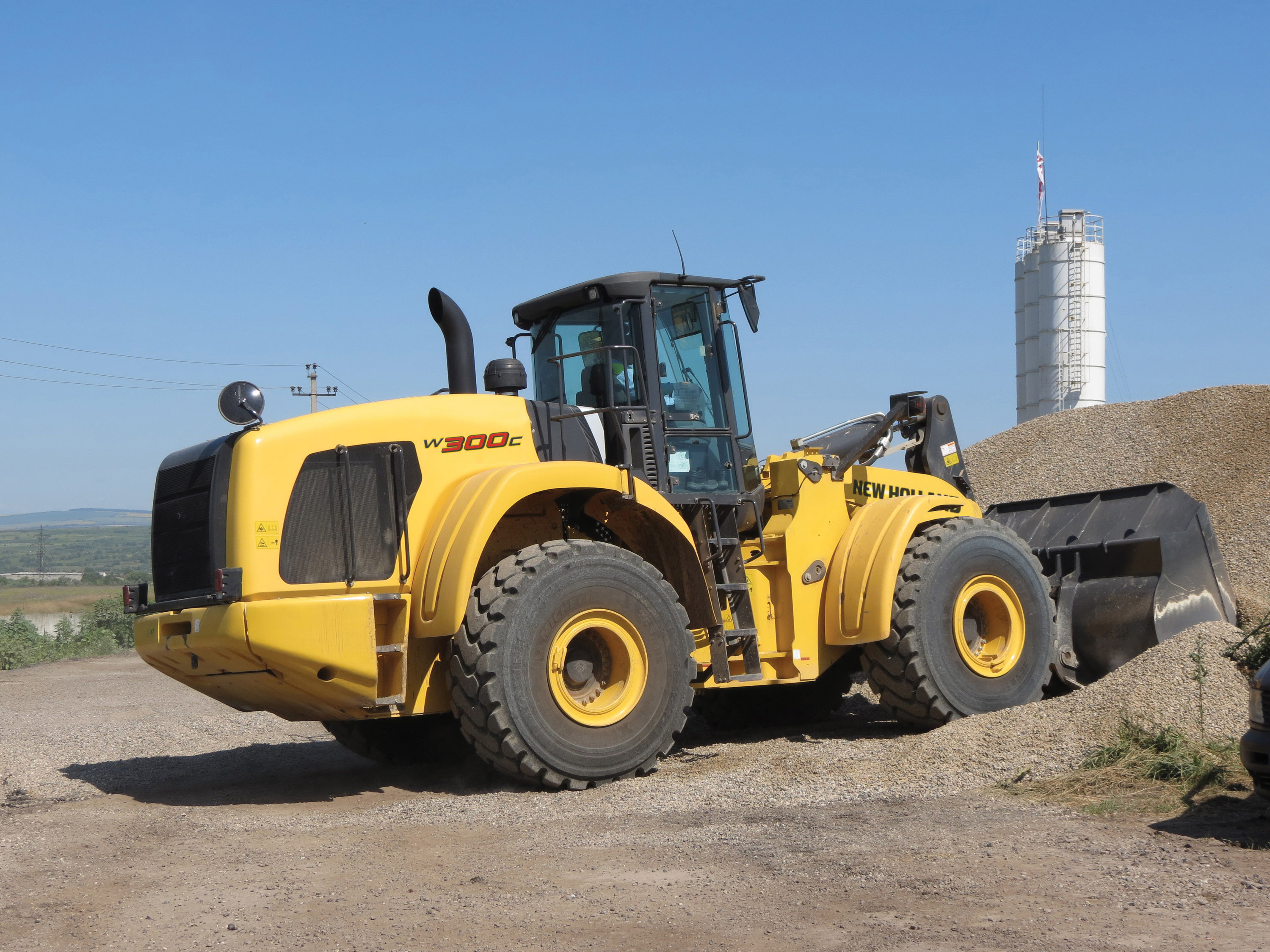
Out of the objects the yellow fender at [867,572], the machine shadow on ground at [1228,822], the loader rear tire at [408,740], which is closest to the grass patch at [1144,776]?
the machine shadow on ground at [1228,822]

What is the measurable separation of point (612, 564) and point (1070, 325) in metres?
52.2

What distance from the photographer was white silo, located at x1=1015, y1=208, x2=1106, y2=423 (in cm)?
5506

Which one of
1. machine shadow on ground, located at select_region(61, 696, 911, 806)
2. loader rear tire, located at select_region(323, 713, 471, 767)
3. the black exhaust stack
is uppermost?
the black exhaust stack

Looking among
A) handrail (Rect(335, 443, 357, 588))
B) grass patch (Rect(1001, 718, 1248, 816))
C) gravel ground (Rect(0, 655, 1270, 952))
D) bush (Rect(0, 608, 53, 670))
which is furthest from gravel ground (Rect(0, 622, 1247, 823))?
bush (Rect(0, 608, 53, 670))

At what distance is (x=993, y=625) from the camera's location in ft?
31.2

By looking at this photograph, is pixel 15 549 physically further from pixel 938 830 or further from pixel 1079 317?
pixel 938 830

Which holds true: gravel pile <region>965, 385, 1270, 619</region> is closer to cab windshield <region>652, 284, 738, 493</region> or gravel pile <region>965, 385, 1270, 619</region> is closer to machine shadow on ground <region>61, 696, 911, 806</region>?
machine shadow on ground <region>61, 696, 911, 806</region>

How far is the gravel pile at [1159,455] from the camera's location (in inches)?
603

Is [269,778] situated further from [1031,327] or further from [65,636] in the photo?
[1031,327]

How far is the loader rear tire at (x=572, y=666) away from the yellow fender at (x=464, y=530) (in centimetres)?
17

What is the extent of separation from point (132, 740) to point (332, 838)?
4926 mm

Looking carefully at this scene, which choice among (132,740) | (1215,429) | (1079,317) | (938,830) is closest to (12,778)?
(132,740)

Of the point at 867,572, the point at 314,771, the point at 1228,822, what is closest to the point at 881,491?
Answer: the point at 867,572

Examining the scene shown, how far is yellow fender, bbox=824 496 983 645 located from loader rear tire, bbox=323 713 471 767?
273 centimetres
